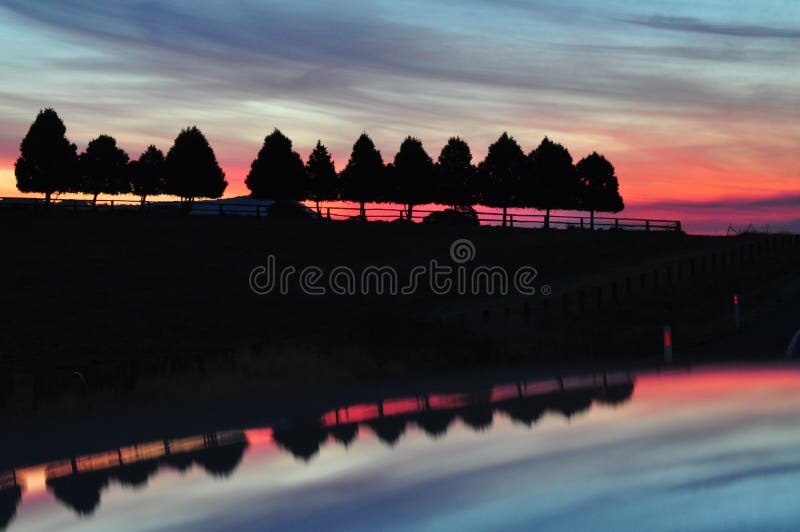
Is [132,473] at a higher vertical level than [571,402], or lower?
higher

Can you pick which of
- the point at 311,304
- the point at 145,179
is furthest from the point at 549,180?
the point at 311,304

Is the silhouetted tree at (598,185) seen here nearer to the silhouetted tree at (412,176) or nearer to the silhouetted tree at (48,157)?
the silhouetted tree at (412,176)

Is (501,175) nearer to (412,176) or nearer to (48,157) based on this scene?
(412,176)

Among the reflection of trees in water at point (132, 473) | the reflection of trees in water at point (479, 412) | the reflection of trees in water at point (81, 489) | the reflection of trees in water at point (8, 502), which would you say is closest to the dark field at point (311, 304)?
the reflection of trees in water at point (479, 412)

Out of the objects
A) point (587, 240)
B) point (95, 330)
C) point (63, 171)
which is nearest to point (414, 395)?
point (95, 330)

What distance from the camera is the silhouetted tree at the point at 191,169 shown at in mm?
116438

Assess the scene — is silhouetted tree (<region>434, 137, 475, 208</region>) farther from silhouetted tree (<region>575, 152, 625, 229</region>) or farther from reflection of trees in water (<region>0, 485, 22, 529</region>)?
reflection of trees in water (<region>0, 485, 22, 529</region>)

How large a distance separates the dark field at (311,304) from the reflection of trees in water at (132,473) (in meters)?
5.97

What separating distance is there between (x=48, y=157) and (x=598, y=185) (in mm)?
67849

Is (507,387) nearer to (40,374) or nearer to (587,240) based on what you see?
(40,374)

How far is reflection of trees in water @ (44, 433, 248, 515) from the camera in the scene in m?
10.8

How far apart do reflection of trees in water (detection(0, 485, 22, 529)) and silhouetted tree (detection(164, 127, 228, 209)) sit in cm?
10741

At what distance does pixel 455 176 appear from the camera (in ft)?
394

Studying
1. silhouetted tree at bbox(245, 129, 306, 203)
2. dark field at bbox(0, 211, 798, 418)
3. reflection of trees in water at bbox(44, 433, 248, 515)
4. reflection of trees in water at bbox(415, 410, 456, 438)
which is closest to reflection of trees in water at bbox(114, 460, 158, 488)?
reflection of trees in water at bbox(44, 433, 248, 515)
